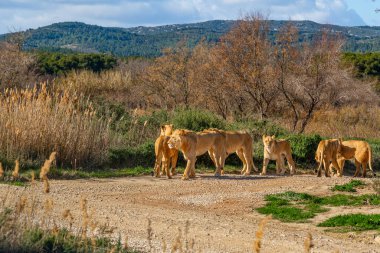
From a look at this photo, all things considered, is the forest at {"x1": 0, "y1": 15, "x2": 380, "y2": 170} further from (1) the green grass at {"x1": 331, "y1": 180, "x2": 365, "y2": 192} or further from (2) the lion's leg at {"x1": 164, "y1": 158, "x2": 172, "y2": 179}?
(1) the green grass at {"x1": 331, "y1": 180, "x2": 365, "y2": 192}

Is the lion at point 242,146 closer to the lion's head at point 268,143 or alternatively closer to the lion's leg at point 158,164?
the lion's head at point 268,143

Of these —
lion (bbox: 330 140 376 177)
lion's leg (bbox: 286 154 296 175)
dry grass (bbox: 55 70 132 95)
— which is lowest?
lion's leg (bbox: 286 154 296 175)

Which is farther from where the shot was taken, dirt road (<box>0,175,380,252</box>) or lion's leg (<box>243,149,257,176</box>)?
lion's leg (<box>243,149,257,176</box>)

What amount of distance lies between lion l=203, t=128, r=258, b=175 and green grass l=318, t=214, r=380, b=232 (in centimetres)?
586

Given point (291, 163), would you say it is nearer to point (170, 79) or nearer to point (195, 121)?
point (195, 121)

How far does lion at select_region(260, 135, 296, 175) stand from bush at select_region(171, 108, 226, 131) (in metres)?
3.64

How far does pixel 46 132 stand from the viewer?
1712 centimetres

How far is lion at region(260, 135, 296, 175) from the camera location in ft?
60.1

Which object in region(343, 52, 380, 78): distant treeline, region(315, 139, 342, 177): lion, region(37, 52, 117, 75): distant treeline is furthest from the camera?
region(37, 52, 117, 75): distant treeline

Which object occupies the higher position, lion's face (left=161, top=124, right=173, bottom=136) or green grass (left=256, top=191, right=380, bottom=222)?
lion's face (left=161, top=124, right=173, bottom=136)

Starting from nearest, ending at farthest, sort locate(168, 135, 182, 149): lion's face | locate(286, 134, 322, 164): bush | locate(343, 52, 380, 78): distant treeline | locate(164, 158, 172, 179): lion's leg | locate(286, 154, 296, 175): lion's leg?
locate(168, 135, 182, 149): lion's face < locate(164, 158, 172, 179): lion's leg < locate(286, 154, 296, 175): lion's leg < locate(286, 134, 322, 164): bush < locate(343, 52, 380, 78): distant treeline

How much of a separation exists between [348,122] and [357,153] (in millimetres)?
13908

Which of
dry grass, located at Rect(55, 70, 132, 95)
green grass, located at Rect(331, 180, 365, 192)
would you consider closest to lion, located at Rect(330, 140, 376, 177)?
green grass, located at Rect(331, 180, 365, 192)

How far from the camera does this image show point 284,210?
13102 mm
